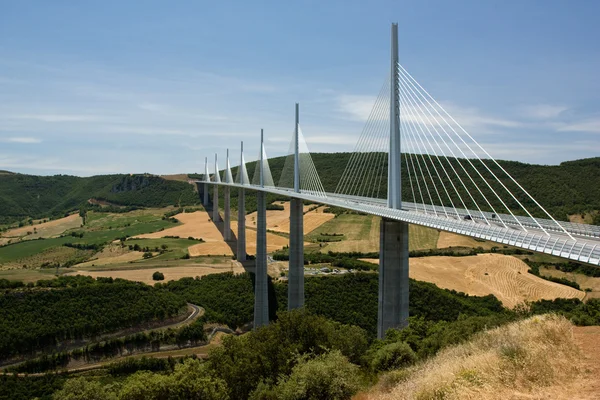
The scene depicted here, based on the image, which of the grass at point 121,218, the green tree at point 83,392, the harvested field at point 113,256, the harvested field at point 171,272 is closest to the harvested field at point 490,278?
the harvested field at point 171,272

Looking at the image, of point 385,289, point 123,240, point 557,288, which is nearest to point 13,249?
point 123,240

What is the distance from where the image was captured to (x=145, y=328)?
37.1 metres

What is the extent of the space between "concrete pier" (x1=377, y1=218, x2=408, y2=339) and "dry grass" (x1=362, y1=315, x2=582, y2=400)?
8223 millimetres

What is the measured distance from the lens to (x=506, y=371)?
373 inches

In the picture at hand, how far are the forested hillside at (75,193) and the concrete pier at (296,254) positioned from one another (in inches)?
3329

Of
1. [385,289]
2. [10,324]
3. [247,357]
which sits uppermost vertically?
[385,289]

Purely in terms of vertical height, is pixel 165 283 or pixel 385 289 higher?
pixel 385 289

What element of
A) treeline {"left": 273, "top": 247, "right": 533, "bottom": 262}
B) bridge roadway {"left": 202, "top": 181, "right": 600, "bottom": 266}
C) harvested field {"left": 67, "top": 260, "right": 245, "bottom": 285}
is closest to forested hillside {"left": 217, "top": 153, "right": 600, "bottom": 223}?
treeline {"left": 273, "top": 247, "right": 533, "bottom": 262}

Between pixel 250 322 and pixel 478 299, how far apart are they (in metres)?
23.5

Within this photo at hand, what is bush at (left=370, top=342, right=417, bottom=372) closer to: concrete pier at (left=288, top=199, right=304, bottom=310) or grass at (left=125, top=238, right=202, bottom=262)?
concrete pier at (left=288, top=199, right=304, bottom=310)

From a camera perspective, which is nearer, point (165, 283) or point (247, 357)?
point (247, 357)

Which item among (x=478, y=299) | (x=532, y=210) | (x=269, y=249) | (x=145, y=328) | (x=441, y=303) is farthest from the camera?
(x=269, y=249)

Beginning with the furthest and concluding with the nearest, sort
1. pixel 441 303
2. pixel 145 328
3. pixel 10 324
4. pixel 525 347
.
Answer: pixel 441 303
pixel 145 328
pixel 10 324
pixel 525 347

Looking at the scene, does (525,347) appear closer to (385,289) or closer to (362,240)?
(385,289)
